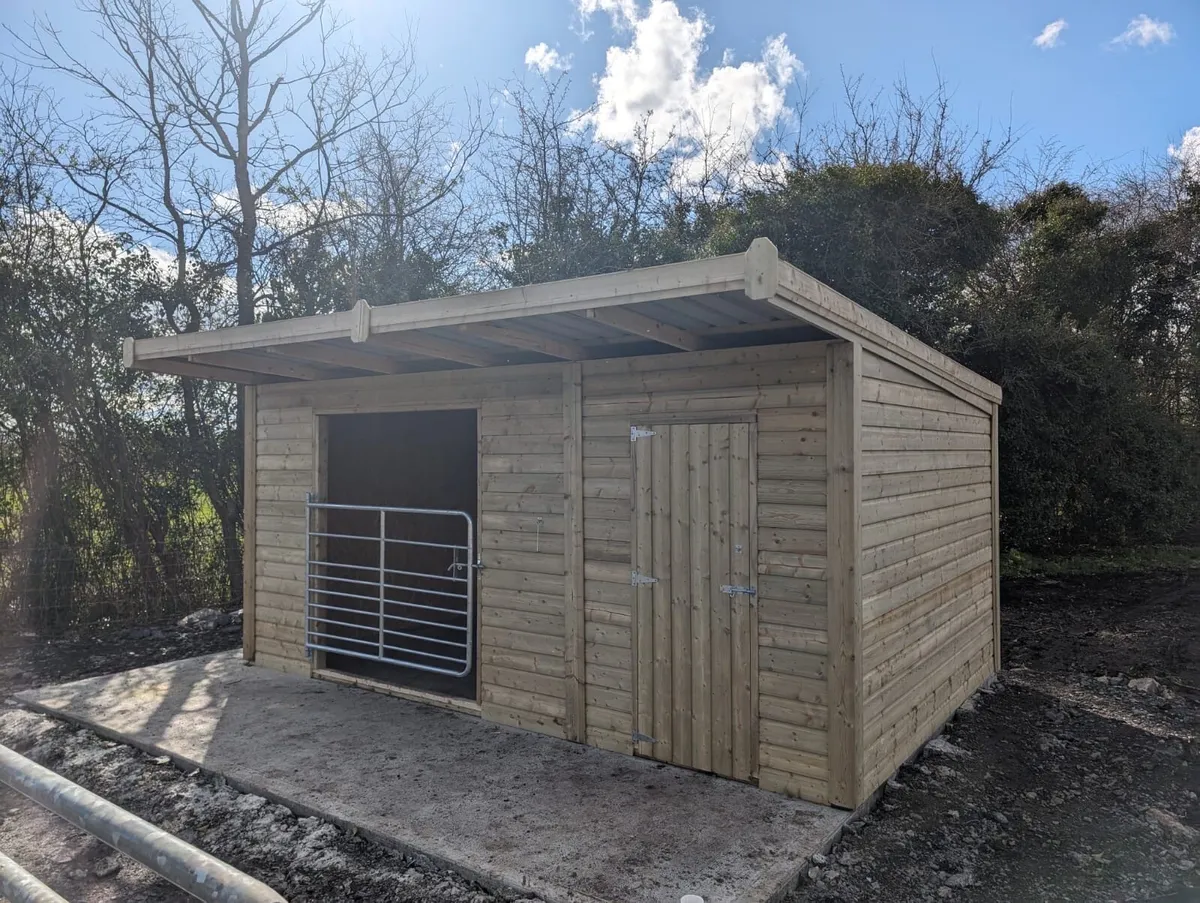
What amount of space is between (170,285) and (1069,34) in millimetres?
8084

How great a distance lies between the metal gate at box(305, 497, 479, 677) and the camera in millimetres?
4336

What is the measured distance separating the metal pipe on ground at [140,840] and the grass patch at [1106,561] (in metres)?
9.55

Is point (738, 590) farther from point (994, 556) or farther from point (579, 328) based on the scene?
point (994, 556)

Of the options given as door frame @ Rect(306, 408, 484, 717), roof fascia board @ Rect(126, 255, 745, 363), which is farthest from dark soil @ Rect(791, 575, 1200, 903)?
door frame @ Rect(306, 408, 484, 717)

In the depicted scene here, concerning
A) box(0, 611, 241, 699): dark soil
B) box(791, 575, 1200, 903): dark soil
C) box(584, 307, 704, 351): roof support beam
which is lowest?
box(0, 611, 241, 699): dark soil

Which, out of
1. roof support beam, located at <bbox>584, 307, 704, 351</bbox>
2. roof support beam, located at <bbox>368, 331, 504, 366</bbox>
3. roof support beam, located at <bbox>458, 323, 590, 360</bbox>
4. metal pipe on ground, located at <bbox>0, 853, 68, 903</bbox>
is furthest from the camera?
roof support beam, located at <bbox>368, 331, 504, 366</bbox>

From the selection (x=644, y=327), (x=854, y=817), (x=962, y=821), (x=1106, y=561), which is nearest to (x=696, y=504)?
(x=644, y=327)

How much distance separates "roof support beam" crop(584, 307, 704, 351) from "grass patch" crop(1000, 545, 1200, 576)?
7386mm

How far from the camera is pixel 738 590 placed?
3.29 m

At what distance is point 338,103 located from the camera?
9.03 metres

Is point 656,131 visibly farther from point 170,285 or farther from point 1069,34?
point 170,285

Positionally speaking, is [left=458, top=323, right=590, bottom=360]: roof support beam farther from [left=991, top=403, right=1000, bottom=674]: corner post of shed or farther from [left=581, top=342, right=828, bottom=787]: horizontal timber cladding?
[left=991, top=403, right=1000, bottom=674]: corner post of shed

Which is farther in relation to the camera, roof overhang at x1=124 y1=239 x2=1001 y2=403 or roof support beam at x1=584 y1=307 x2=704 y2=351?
roof support beam at x1=584 y1=307 x2=704 y2=351

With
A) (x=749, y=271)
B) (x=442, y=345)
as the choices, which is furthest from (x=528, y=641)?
(x=749, y=271)
